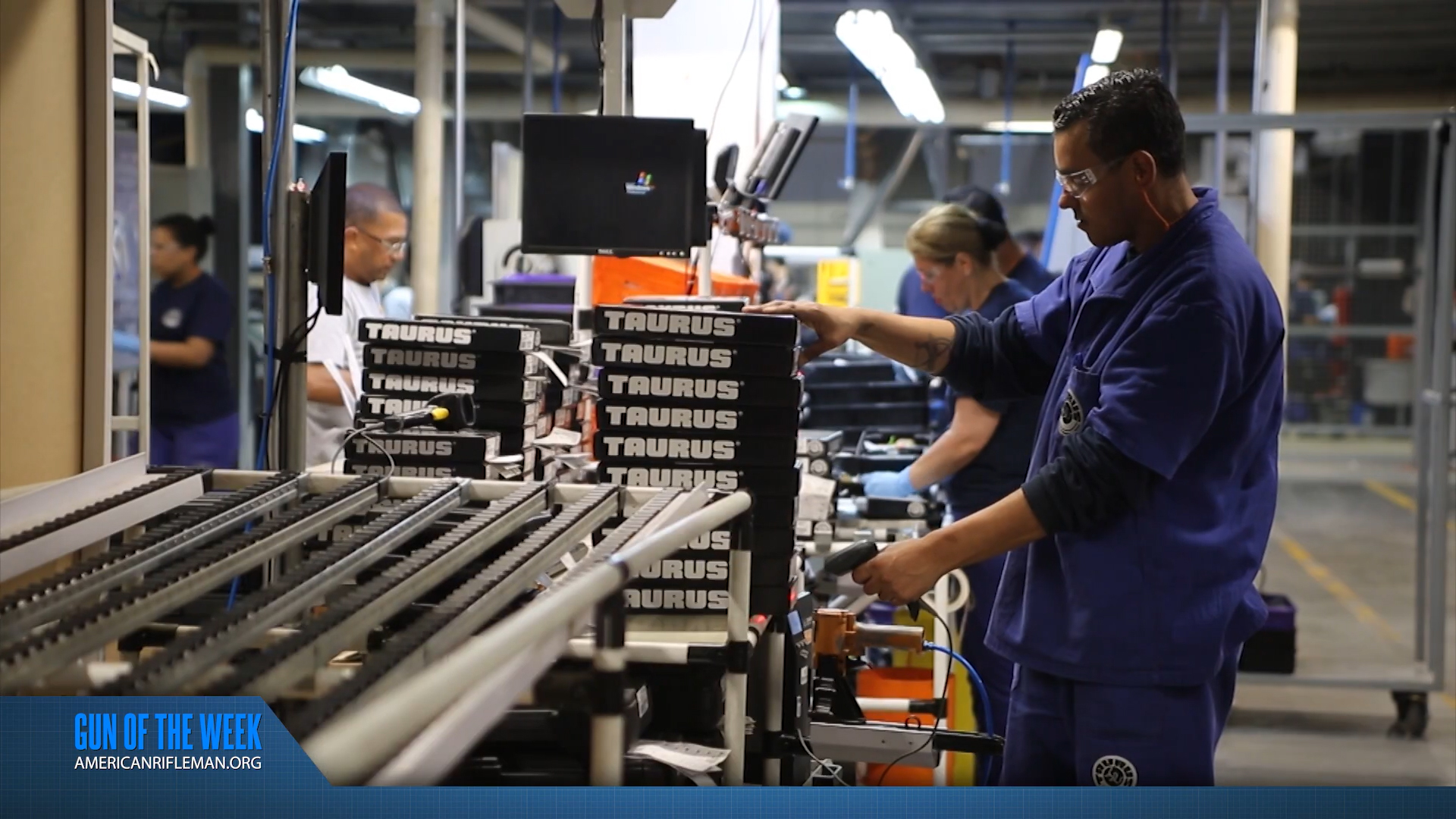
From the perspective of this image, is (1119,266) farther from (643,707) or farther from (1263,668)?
(1263,668)

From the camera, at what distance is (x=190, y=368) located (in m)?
4.98

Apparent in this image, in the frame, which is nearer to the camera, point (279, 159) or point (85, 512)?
point (85, 512)

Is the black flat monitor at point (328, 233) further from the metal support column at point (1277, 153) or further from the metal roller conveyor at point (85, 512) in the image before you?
the metal support column at point (1277, 153)

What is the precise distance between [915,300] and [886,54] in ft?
4.27

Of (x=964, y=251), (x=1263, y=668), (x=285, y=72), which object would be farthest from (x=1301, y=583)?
(x=285, y=72)

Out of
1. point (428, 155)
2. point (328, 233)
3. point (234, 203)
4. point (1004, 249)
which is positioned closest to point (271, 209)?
point (328, 233)

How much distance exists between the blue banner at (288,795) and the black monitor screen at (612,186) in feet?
5.06

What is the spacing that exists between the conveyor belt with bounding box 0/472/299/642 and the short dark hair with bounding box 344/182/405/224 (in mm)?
2106

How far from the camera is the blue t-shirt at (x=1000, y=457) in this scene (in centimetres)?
373

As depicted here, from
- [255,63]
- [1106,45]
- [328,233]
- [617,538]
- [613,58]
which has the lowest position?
[617,538]

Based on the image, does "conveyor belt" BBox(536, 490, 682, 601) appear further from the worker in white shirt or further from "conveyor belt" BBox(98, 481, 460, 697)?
the worker in white shirt

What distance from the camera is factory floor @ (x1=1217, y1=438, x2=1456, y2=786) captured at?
4.61 meters

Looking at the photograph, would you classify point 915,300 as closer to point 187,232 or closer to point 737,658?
point 187,232

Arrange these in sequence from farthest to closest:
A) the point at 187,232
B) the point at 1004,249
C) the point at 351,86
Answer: the point at 351,86, the point at 187,232, the point at 1004,249
